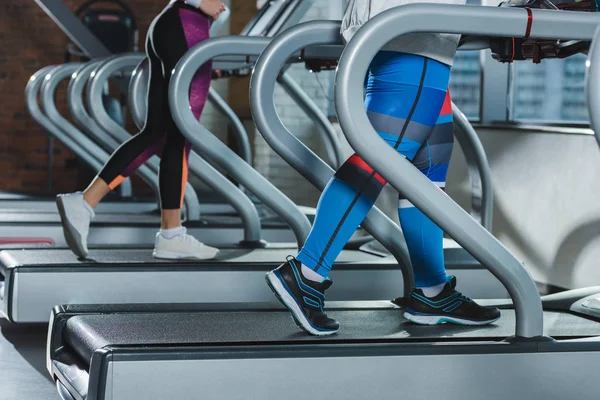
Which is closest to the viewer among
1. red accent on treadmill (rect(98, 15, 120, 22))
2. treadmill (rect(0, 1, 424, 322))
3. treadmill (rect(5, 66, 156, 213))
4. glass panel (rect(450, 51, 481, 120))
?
treadmill (rect(0, 1, 424, 322))

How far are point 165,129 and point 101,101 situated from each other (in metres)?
1.34

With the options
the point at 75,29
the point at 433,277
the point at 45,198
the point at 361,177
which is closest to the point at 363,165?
the point at 361,177

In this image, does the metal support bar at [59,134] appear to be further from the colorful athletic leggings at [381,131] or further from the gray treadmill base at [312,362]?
the colorful athletic leggings at [381,131]

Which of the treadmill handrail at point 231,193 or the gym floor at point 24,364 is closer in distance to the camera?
the gym floor at point 24,364

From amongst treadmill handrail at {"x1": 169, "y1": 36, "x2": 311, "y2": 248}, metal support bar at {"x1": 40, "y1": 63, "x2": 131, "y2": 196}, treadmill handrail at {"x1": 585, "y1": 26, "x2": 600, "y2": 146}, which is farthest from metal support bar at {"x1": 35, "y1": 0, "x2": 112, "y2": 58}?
treadmill handrail at {"x1": 585, "y1": 26, "x2": 600, "y2": 146}

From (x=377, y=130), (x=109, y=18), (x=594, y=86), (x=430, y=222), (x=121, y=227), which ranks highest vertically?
(x=109, y=18)

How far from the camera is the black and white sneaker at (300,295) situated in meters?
2.04

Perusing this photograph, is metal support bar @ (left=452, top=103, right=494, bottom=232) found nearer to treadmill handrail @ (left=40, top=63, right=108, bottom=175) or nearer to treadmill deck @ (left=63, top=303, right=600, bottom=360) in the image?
treadmill deck @ (left=63, top=303, right=600, bottom=360)

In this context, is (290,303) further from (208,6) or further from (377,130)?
(208,6)

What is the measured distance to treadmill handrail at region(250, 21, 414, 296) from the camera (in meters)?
2.30

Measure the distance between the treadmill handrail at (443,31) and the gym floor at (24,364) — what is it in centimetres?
105

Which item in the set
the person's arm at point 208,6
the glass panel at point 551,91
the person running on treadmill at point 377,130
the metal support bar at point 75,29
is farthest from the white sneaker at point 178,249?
the metal support bar at point 75,29

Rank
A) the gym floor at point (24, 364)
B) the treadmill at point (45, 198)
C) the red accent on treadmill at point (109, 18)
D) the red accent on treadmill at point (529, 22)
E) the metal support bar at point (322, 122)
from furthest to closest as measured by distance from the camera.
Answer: the red accent on treadmill at point (109, 18) < the treadmill at point (45, 198) < the metal support bar at point (322, 122) < the gym floor at point (24, 364) < the red accent on treadmill at point (529, 22)

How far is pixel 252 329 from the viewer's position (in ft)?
7.08
